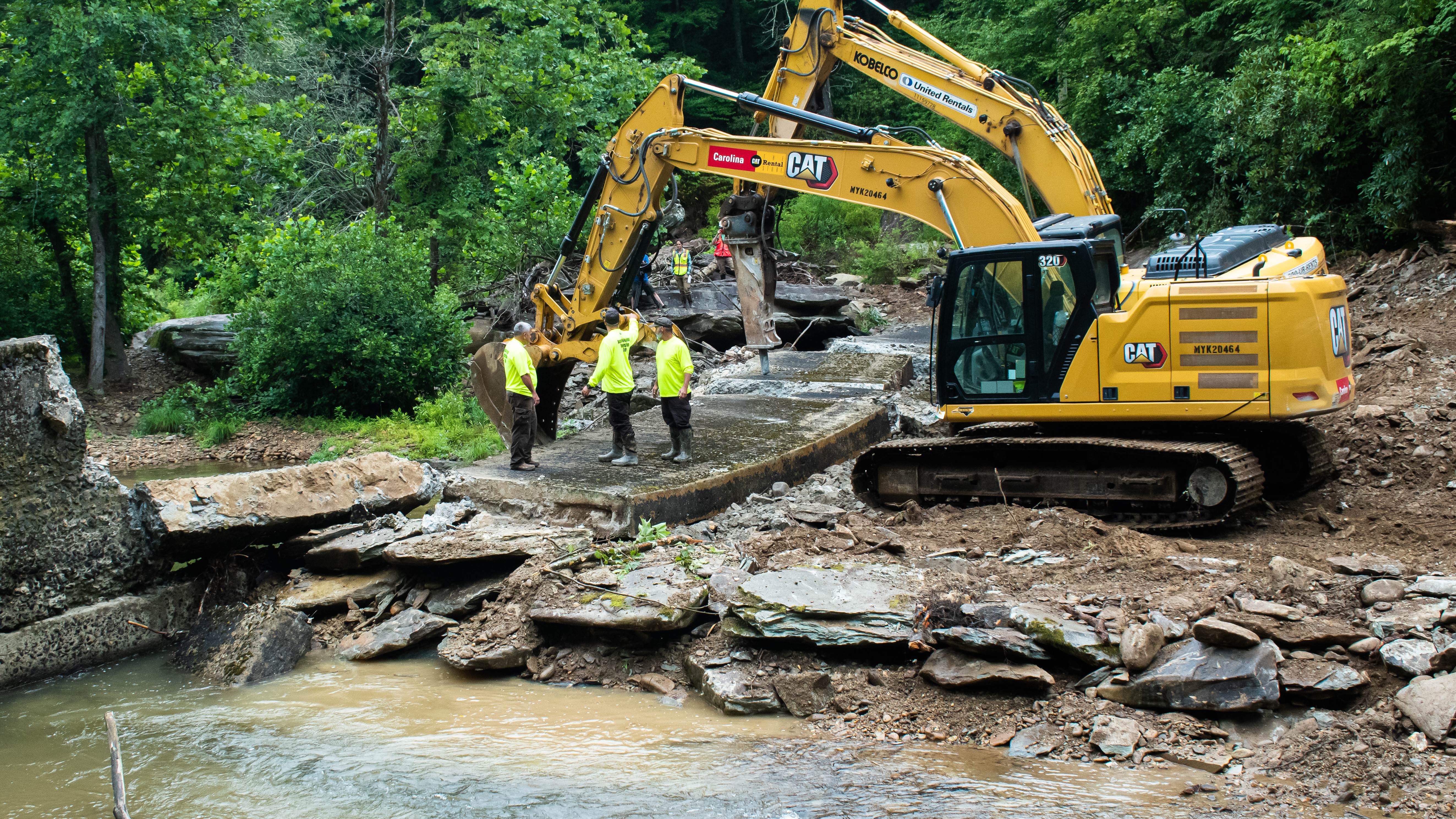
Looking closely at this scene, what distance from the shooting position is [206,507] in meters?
7.16

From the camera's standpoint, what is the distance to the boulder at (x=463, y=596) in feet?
22.6

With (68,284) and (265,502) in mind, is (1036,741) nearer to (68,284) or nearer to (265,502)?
(265,502)

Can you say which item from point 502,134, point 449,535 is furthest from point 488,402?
point 502,134

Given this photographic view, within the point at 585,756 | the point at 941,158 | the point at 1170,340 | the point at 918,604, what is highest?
the point at 941,158

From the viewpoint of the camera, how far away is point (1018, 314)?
753cm

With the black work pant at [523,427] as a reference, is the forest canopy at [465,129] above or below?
above

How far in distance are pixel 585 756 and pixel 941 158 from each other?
5.40 m

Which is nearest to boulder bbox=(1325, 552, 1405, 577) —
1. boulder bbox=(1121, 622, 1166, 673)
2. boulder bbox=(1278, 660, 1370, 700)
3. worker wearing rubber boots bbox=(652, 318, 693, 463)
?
boulder bbox=(1278, 660, 1370, 700)

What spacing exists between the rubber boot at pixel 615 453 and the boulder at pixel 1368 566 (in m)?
5.39

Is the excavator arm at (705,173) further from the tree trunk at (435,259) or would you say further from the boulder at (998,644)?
the tree trunk at (435,259)

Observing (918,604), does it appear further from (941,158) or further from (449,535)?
(941,158)

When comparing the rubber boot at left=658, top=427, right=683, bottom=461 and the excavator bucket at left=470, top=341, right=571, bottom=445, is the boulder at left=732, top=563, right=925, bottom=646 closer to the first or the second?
the rubber boot at left=658, top=427, right=683, bottom=461

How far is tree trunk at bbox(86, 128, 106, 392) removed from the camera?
15789 millimetres

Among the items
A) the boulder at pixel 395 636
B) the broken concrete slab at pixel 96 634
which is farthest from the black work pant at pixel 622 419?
the broken concrete slab at pixel 96 634
